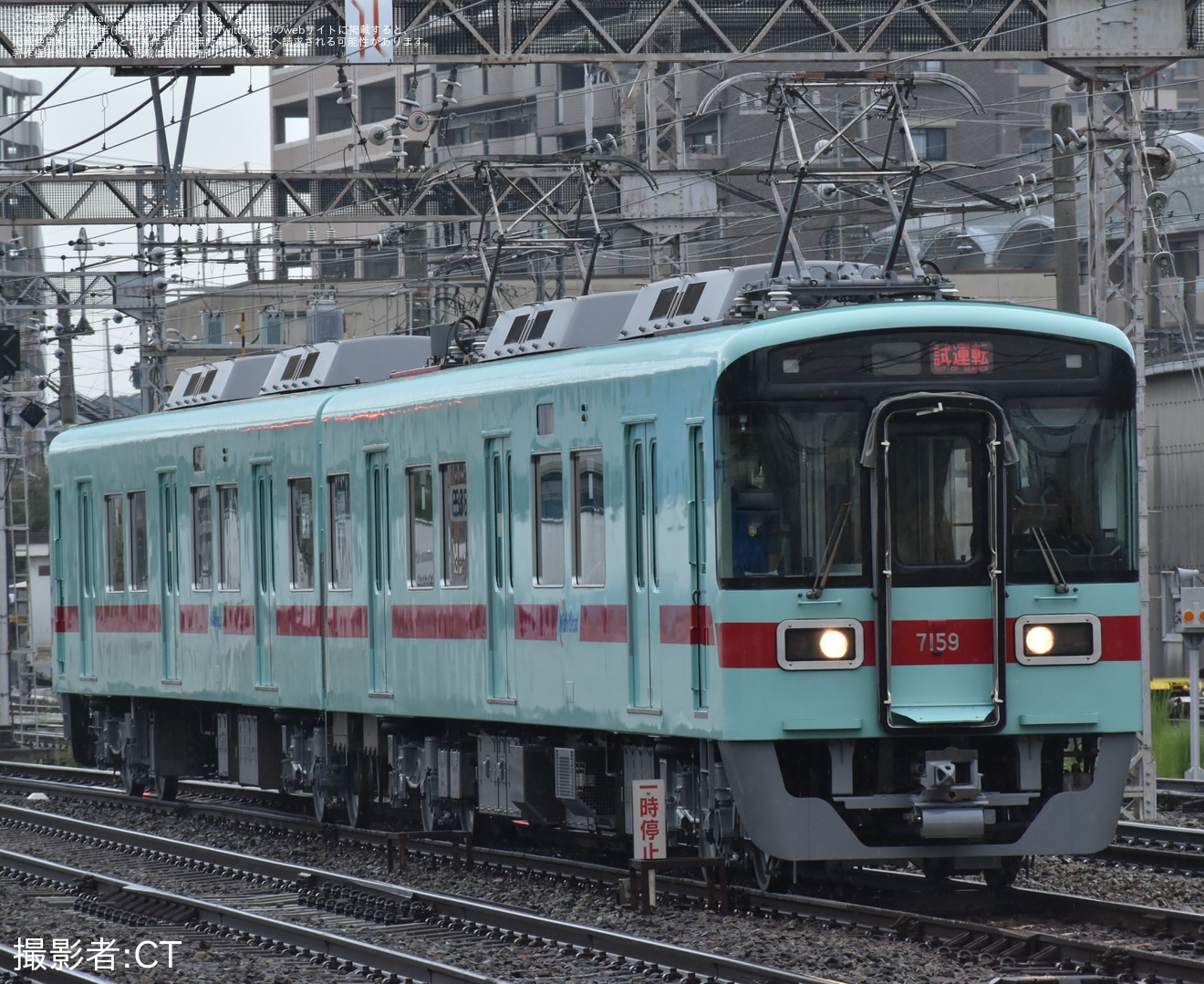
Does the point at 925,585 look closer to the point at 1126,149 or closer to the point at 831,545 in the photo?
the point at 831,545

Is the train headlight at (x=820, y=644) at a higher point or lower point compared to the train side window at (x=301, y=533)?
lower

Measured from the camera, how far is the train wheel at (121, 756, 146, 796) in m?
20.9

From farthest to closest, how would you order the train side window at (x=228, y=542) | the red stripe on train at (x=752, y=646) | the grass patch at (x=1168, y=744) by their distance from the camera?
the grass patch at (x=1168, y=744) → the train side window at (x=228, y=542) → the red stripe on train at (x=752, y=646)

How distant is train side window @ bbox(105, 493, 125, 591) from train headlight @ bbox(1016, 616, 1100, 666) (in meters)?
10.8

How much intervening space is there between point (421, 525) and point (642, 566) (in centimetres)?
318

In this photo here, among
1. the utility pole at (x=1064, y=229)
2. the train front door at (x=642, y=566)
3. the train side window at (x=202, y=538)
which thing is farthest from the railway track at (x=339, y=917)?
the utility pole at (x=1064, y=229)

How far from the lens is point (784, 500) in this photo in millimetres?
11219

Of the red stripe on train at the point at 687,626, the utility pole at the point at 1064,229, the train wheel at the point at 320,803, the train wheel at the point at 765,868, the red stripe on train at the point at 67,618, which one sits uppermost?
the utility pole at the point at 1064,229

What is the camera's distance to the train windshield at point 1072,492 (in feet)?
37.3

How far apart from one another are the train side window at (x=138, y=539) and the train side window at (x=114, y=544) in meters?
0.22

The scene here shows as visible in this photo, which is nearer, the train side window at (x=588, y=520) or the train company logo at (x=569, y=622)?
the train side window at (x=588, y=520)

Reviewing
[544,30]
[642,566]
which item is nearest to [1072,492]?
[642,566]

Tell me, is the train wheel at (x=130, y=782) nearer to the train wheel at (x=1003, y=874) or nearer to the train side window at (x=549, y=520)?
the train side window at (x=549, y=520)

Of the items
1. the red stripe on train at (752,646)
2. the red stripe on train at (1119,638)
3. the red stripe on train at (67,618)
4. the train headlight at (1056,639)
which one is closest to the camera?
the red stripe on train at (752,646)
